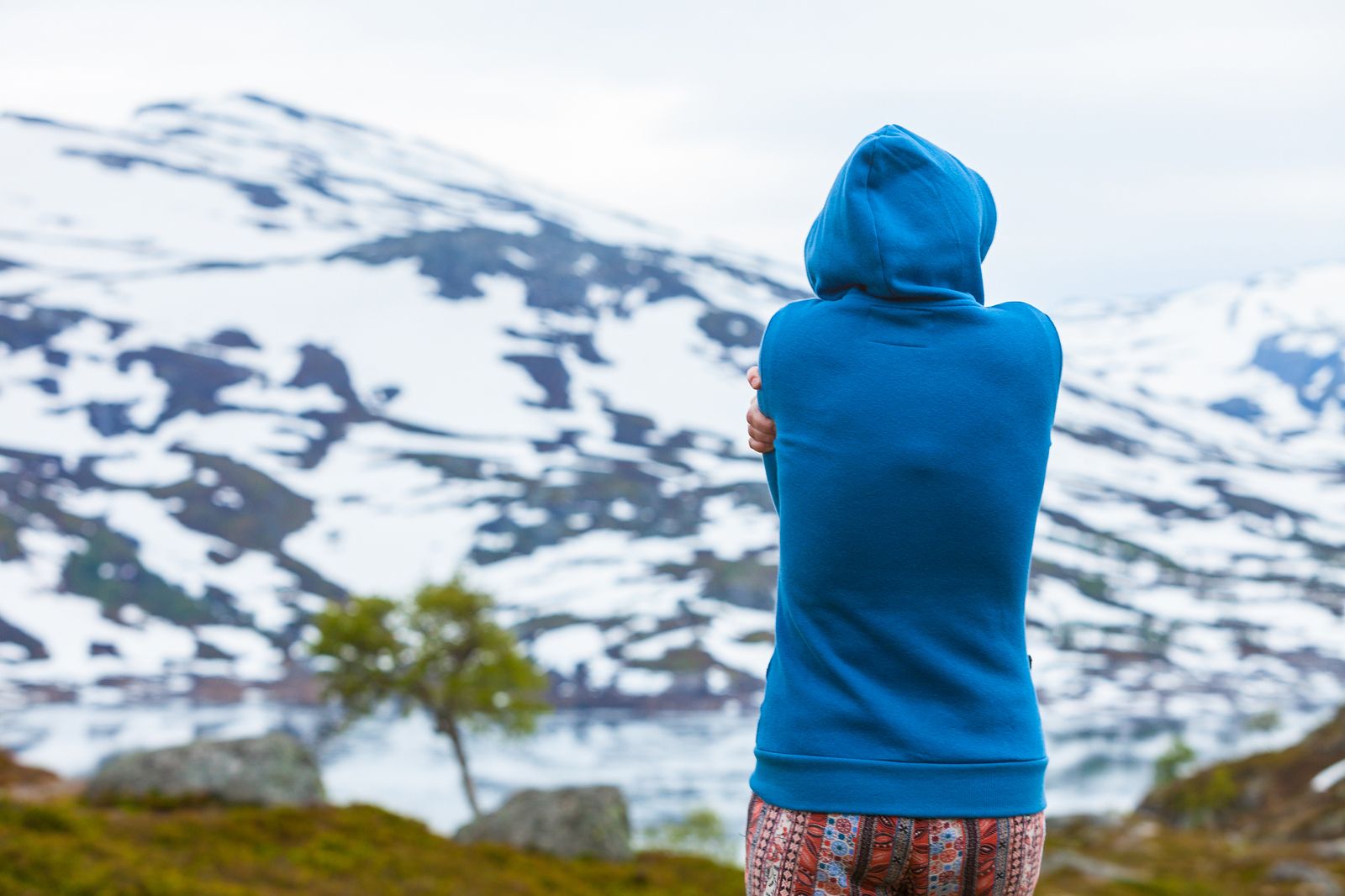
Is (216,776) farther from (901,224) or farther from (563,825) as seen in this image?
(901,224)

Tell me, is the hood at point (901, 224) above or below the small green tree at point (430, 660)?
above

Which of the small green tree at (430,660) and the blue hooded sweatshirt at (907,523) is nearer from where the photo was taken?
the blue hooded sweatshirt at (907,523)

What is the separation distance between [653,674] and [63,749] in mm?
78169

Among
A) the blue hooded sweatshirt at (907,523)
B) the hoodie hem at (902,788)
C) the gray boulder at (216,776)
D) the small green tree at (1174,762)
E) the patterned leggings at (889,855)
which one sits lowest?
the small green tree at (1174,762)

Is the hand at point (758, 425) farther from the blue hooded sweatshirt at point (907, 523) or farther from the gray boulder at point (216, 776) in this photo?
the gray boulder at point (216, 776)

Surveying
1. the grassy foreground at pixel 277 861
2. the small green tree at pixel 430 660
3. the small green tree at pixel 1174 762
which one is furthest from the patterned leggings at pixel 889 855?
the small green tree at pixel 1174 762

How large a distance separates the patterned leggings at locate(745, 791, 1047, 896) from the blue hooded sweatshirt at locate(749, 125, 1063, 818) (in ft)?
0.11

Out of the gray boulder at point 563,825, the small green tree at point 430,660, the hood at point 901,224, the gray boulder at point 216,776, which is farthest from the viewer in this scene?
the small green tree at point 430,660

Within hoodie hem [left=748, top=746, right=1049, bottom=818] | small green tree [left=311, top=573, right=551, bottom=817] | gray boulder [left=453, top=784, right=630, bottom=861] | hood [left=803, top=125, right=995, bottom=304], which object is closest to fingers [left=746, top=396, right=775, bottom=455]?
hood [left=803, top=125, right=995, bottom=304]

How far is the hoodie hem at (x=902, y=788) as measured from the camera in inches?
107

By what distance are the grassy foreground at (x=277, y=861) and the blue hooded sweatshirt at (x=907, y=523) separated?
350 inches

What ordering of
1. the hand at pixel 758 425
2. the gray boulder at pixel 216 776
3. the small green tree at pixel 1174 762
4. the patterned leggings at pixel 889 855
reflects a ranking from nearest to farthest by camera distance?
1. the patterned leggings at pixel 889 855
2. the hand at pixel 758 425
3. the gray boulder at pixel 216 776
4. the small green tree at pixel 1174 762

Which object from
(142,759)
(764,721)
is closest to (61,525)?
(142,759)

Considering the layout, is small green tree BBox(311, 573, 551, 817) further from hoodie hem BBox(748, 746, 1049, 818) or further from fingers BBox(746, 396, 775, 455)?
hoodie hem BBox(748, 746, 1049, 818)
